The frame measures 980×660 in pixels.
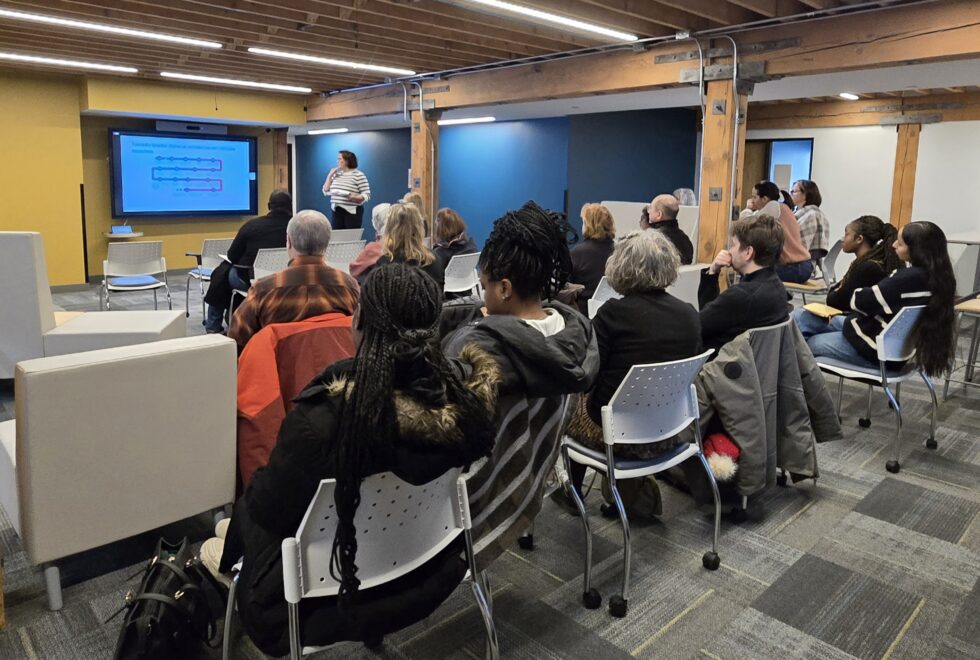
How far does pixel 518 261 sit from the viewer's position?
206 cm

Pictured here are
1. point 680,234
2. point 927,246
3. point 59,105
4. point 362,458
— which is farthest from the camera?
point 59,105

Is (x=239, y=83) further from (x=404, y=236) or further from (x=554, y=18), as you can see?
(x=404, y=236)

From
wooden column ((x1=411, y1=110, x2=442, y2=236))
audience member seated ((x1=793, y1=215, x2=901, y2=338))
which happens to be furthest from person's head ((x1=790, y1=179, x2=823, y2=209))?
wooden column ((x1=411, y1=110, x2=442, y2=236))

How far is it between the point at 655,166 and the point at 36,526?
9776mm

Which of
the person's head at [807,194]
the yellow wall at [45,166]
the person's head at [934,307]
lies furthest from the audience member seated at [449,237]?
the yellow wall at [45,166]

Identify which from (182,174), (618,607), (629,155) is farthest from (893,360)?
(182,174)

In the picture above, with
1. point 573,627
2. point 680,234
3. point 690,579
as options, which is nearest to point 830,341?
point 680,234

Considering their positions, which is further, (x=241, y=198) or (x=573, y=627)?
(x=241, y=198)

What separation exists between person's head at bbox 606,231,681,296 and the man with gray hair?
41.9 inches

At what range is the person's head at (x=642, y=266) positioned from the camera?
8.17 ft

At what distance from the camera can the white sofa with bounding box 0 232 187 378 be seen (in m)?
4.05

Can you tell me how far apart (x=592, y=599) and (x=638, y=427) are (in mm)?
589

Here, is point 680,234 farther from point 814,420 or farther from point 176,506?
point 176,506

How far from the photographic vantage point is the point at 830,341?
391 cm
